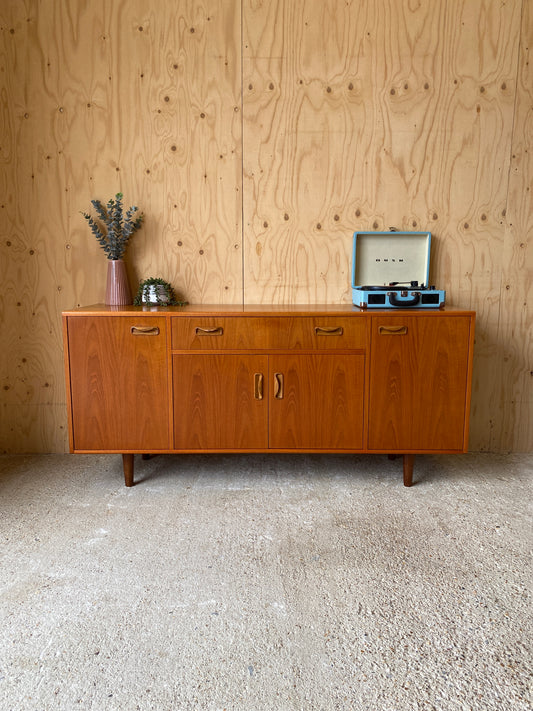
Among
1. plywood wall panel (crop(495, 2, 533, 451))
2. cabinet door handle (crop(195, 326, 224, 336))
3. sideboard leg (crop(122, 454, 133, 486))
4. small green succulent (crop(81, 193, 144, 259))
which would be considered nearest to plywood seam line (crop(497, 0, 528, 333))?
plywood wall panel (crop(495, 2, 533, 451))

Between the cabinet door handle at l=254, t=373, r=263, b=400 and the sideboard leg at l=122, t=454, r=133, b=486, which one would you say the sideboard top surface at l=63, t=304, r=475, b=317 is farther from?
→ the sideboard leg at l=122, t=454, r=133, b=486

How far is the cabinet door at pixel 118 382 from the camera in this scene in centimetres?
223

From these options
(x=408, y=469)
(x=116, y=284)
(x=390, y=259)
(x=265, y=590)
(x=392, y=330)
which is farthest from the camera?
(x=390, y=259)

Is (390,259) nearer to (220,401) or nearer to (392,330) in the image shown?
(392,330)

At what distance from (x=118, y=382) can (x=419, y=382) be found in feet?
4.41

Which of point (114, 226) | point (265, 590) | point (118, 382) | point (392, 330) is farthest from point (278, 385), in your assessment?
point (114, 226)

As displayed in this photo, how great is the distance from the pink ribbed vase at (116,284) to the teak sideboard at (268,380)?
0.24 meters

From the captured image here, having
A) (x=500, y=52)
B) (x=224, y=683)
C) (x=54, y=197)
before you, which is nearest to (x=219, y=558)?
(x=224, y=683)

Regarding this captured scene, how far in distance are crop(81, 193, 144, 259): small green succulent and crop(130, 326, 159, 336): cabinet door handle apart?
0.54 meters

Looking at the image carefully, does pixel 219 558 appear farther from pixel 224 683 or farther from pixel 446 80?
pixel 446 80

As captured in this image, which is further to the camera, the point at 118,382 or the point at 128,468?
the point at 128,468

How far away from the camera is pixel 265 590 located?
1.58m

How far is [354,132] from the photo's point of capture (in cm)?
258

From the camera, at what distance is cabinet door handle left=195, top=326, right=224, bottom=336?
7.33ft
